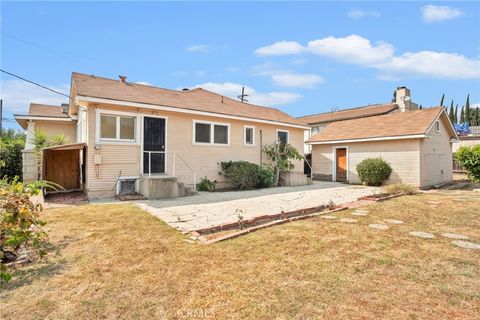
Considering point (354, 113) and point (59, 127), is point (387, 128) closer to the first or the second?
point (354, 113)

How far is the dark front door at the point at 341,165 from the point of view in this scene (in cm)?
1692

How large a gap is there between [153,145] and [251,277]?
859 centimetres

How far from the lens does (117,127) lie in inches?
390

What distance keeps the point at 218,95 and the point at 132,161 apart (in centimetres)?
820

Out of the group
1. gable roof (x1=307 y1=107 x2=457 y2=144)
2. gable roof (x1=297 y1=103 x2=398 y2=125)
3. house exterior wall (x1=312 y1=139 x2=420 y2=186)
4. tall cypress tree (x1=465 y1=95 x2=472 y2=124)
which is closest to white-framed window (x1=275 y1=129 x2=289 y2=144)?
gable roof (x1=307 y1=107 x2=457 y2=144)

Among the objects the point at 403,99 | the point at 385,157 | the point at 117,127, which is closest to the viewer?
the point at 117,127

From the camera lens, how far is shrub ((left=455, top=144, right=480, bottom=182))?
1397 centimetres

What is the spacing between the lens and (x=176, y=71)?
15031 millimetres

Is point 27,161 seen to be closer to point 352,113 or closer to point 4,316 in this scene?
point 4,316

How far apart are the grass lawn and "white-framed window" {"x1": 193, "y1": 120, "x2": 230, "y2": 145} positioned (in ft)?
23.8

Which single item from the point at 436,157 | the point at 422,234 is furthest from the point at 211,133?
Answer: the point at 436,157

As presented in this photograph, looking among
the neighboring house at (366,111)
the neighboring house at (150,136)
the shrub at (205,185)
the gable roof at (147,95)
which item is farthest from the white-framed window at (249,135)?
the neighboring house at (366,111)

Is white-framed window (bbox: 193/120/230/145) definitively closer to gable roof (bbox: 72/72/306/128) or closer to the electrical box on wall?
gable roof (bbox: 72/72/306/128)

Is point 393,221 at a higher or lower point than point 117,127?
lower
